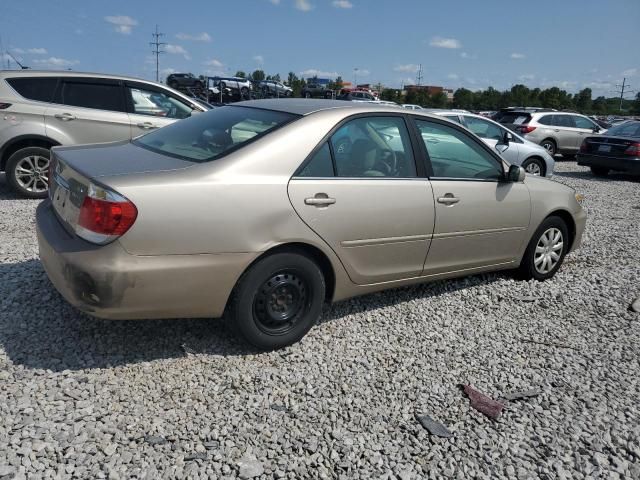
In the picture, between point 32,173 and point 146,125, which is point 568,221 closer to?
point 146,125

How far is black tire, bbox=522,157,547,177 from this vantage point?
11.9 m

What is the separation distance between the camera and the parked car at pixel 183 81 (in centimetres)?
3688

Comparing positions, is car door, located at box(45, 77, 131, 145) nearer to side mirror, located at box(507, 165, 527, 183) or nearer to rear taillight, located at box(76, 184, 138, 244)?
rear taillight, located at box(76, 184, 138, 244)

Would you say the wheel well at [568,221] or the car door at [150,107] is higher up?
the car door at [150,107]

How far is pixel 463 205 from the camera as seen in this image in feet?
13.8

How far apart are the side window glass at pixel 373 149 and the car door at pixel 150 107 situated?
16.0ft

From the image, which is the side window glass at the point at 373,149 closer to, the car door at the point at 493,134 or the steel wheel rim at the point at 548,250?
the steel wheel rim at the point at 548,250

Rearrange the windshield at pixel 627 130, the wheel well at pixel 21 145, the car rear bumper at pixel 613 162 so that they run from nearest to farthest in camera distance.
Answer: the wheel well at pixel 21 145
the car rear bumper at pixel 613 162
the windshield at pixel 627 130

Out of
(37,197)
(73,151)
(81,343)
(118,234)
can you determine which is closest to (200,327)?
(81,343)

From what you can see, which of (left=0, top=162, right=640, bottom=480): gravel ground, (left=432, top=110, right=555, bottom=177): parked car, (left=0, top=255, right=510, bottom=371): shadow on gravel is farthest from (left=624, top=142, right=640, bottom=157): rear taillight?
(left=0, top=255, right=510, bottom=371): shadow on gravel

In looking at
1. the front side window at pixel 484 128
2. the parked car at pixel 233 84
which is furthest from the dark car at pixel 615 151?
the parked car at pixel 233 84

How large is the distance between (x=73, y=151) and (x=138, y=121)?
4457mm

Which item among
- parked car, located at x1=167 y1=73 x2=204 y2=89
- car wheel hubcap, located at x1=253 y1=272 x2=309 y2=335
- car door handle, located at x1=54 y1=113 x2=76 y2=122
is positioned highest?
parked car, located at x1=167 y1=73 x2=204 y2=89

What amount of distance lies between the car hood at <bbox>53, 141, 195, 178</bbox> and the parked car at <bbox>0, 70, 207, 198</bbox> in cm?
405
